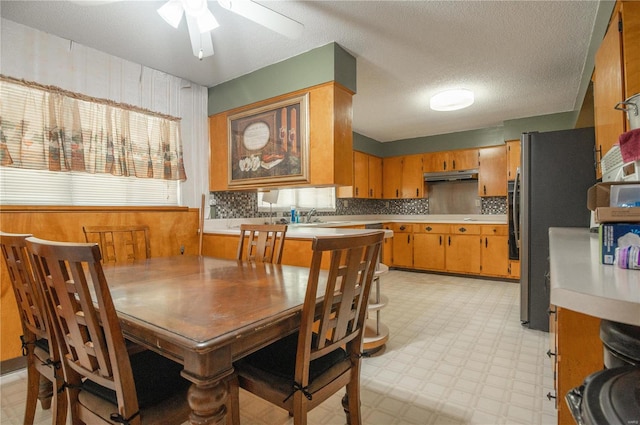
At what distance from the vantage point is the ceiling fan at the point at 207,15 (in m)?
1.71

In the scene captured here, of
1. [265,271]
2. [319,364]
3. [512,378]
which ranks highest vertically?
[265,271]

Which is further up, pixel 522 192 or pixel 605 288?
pixel 522 192

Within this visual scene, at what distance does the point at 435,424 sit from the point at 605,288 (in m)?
1.35

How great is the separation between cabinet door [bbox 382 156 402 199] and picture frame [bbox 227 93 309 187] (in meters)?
3.52

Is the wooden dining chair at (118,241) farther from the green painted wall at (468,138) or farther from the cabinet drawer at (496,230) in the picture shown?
the cabinet drawer at (496,230)

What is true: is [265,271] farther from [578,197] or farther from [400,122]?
[400,122]

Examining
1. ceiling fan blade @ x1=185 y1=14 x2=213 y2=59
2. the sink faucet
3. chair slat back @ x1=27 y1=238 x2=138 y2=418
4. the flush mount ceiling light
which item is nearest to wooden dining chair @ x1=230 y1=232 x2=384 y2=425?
chair slat back @ x1=27 y1=238 x2=138 y2=418

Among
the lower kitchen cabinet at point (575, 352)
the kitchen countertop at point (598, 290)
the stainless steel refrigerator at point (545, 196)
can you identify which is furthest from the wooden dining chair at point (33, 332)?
the stainless steel refrigerator at point (545, 196)

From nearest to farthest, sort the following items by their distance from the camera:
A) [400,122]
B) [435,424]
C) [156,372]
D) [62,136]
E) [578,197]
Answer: [156,372] → [435,424] → [62,136] → [578,197] → [400,122]

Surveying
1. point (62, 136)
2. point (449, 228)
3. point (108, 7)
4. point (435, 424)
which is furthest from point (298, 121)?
point (449, 228)

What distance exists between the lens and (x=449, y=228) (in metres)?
5.14

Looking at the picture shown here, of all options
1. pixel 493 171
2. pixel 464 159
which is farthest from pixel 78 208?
pixel 493 171

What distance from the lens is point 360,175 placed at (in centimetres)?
550

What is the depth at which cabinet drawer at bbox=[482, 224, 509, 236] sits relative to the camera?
15.4ft
